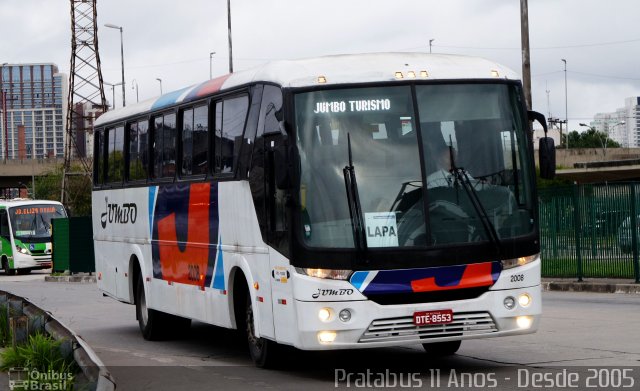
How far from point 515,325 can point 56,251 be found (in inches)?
1370

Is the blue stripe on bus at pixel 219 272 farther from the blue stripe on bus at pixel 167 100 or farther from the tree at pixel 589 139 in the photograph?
the tree at pixel 589 139

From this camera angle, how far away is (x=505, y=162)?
11492mm

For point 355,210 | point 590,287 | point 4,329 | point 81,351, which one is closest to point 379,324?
point 355,210

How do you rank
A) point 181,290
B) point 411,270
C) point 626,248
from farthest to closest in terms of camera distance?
point 626,248 → point 181,290 → point 411,270

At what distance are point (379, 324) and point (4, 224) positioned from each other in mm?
43217

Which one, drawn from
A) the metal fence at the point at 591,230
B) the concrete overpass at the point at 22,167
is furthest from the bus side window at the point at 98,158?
the concrete overpass at the point at 22,167

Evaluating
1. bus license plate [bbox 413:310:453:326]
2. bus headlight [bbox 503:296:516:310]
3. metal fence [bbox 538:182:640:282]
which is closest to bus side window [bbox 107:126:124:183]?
bus license plate [bbox 413:310:453:326]

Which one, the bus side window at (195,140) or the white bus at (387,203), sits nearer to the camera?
the white bus at (387,203)

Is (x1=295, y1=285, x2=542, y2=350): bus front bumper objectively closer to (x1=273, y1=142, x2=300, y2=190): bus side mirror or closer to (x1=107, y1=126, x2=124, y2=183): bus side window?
(x1=273, y1=142, x2=300, y2=190): bus side mirror

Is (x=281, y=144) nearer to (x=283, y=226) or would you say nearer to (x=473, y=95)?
(x=283, y=226)

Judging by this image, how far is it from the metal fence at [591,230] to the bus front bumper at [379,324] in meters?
12.6

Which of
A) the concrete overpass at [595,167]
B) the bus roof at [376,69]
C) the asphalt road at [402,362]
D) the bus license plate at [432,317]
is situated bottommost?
the asphalt road at [402,362]

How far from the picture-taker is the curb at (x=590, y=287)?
2355cm

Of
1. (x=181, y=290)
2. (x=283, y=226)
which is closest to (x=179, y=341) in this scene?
(x=181, y=290)
